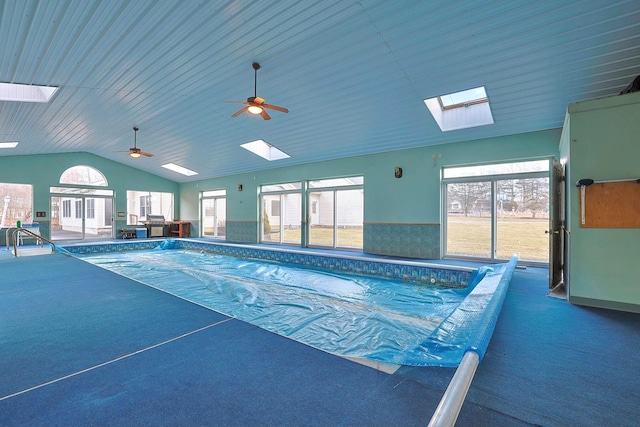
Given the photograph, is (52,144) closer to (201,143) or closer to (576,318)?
(201,143)

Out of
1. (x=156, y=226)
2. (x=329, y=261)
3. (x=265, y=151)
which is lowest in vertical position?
(x=329, y=261)

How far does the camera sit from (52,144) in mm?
8375

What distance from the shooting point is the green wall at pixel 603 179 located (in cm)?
281

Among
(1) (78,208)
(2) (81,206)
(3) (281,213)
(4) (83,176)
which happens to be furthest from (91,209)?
(3) (281,213)

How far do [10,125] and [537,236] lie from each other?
10.7 metres

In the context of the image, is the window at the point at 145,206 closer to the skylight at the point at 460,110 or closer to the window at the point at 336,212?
the window at the point at 336,212

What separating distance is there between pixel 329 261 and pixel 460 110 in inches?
157

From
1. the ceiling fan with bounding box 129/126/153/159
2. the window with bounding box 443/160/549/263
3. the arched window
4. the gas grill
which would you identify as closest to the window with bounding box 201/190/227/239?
the gas grill

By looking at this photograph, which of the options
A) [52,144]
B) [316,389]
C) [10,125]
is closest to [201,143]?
[10,125]

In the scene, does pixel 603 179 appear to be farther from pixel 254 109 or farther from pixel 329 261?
pixel 329 261

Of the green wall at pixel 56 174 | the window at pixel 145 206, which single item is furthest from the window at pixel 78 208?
the window at pixel 145 206

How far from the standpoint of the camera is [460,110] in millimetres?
5695

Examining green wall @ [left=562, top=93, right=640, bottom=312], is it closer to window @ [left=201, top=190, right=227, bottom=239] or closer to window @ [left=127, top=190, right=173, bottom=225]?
window @ [left=201, top=190, right=227, bottom=239]

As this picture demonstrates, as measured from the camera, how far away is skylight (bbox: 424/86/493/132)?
5.31 metres
